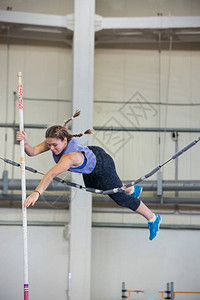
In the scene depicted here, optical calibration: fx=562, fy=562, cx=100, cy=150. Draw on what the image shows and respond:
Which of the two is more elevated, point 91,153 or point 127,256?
→ point 91,153

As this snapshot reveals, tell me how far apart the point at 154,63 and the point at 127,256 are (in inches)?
82.6

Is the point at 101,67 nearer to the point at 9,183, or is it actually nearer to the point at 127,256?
the point at 9,183

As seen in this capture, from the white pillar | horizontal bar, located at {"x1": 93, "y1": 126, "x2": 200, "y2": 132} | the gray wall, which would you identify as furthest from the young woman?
horizontal bar, located at {"x1": 93, "y1": 126, "x2": 200, "y2": 132}

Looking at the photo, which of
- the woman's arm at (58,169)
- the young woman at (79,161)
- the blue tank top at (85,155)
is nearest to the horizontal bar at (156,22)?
the young woman at (79,161)

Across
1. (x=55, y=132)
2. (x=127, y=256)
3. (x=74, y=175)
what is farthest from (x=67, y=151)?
(x=127, y=256)

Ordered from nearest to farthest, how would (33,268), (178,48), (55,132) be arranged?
(55,132) → (33,268) → (178,48)

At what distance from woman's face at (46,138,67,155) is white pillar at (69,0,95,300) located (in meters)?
2.09

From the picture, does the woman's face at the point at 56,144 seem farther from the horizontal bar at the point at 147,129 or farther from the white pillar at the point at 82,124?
the horizontal bar at the point at 147,129

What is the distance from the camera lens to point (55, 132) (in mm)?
3674

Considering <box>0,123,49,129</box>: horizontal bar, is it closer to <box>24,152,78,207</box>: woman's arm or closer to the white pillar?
the white pillar

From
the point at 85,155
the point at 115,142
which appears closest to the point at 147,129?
the point at 115,142

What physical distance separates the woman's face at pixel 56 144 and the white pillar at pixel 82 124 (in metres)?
2.09

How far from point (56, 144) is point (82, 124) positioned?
7.13ft

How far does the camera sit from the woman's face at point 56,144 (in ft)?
12.0
